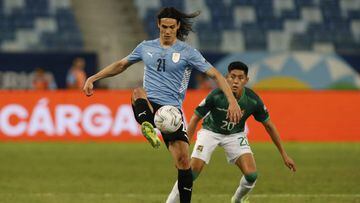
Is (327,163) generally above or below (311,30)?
above

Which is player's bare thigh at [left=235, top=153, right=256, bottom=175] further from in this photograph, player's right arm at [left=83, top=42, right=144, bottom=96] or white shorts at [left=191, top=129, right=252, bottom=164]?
player's right arm at [left=83, top=42, right=144, bottom=96]

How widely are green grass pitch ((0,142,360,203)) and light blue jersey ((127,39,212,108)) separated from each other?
7.91ft

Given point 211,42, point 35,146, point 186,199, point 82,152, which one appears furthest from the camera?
point 211,42

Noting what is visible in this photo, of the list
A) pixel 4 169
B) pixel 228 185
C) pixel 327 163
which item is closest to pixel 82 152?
pixel 4 169

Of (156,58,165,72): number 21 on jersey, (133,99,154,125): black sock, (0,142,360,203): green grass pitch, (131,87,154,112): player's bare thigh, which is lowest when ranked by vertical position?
(0,142,360,203): green grass pitch

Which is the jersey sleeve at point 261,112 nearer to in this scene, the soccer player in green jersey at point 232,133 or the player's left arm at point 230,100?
the soccer player in green jersey at point 232,133

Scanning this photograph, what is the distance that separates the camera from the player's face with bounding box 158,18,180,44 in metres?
9.37

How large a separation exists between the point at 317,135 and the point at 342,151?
7.52 feet

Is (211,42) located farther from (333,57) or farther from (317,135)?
(317,135)

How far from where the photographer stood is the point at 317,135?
76.6 feet

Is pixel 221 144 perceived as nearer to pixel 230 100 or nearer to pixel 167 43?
pixel 167 43

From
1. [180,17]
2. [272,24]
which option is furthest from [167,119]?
[272,24]

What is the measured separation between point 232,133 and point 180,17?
1.98 meters

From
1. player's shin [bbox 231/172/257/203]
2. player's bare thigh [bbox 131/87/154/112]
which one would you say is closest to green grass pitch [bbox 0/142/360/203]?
player's shin [bbox 231/172/257/203]
